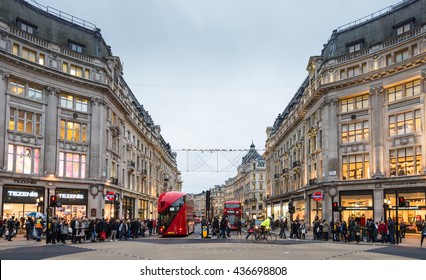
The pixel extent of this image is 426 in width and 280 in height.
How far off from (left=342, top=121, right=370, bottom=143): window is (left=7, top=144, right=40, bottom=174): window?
29.3 metres

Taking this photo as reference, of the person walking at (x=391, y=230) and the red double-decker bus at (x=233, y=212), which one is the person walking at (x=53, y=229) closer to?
the person walking at (x=391, y=230)

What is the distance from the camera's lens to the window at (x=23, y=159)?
39953 mm

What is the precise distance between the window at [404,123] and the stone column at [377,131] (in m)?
0.90

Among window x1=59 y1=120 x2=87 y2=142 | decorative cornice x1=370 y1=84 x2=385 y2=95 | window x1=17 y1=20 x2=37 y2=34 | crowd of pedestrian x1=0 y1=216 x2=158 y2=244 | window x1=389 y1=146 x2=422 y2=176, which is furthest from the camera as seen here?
window x1=59 y1=120 x2=87 y2=142

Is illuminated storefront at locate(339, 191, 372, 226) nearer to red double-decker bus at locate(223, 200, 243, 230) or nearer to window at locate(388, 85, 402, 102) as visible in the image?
window at locate(388, 85, 402, 102)

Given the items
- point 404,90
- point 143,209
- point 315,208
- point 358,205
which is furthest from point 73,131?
point 404,90

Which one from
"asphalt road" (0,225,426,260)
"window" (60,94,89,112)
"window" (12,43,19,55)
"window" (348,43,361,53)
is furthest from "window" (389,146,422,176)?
"window" (12,43,19,55)

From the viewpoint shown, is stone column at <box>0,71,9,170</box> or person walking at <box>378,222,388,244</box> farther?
stone column at <box>0,71,9,170</box>

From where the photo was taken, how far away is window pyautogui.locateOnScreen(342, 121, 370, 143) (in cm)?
4569

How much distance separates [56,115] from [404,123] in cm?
3152

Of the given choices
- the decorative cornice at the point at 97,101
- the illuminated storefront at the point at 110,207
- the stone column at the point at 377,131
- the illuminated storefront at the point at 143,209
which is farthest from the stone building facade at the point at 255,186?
the stone column at the point at 377,131

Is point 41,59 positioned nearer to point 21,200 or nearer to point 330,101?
point 21,200

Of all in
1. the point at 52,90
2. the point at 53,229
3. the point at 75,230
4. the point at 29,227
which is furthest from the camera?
the point at 52,90

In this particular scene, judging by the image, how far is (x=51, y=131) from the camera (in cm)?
4350
